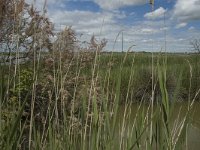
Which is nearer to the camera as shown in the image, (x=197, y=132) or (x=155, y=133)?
(x=155, y=133)

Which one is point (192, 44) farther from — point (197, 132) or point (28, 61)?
point (28, 61)

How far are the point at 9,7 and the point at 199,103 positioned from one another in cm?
672

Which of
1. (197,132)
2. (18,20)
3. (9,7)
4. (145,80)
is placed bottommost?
(197,132)

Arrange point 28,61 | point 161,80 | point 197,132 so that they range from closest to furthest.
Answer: point 161,80 < point 28,61 < point 197,132

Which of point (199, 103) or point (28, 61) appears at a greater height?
point (28, 61)

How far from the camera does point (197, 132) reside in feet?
23.4

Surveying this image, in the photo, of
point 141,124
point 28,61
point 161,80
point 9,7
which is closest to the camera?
point 161,80

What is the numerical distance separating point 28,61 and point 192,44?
24.9 ft

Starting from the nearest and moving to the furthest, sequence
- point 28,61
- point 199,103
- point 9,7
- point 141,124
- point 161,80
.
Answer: point 161,80 → point 141,124 → point 9,7 → point 28,61 → point 199,103

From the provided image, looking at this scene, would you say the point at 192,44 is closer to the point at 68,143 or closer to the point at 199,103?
the point at 199,103

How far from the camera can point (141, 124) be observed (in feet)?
5.06

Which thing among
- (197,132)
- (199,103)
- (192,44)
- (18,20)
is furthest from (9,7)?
(192,44)

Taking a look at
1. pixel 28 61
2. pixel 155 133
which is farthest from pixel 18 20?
pixel 28 61

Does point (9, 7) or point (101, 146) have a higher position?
point (9, 7)
